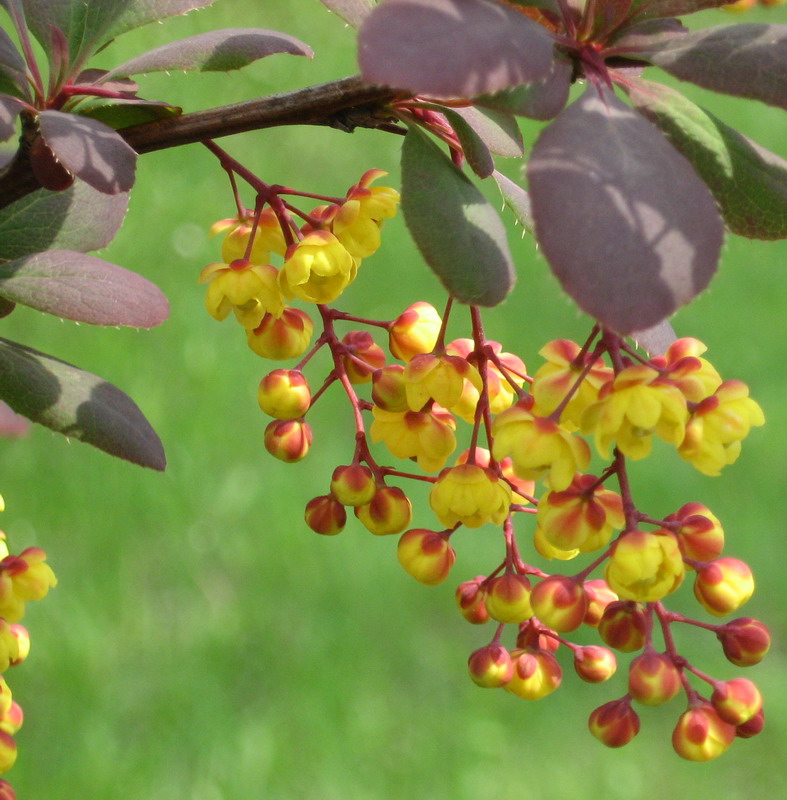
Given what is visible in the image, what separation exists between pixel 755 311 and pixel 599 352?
3.30 meters

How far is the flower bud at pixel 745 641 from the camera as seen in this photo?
851mm

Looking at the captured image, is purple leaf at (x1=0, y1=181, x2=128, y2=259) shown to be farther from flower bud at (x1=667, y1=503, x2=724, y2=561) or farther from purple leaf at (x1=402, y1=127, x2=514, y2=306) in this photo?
flower bud at (x1=667, y1=503, x2=724, y2=561)

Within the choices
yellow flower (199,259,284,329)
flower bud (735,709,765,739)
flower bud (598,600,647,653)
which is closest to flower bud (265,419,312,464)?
yellow flower (199,259,284,329)

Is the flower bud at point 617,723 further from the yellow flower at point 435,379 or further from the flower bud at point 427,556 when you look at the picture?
the yellow flower at point 435,379

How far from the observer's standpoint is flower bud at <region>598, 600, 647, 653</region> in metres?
0.79

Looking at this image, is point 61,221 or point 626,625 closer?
point 626,625

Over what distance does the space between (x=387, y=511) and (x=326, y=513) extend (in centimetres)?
8

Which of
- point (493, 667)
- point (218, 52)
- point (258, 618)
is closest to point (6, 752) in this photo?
point (493, 667)

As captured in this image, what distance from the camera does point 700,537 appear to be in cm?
75

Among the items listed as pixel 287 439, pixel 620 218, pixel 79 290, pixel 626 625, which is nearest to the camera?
pixel 620 218

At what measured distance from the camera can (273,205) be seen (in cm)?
94

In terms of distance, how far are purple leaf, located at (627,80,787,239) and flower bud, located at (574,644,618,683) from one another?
0.42m

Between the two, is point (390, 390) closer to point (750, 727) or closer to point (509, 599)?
point (509, 599)

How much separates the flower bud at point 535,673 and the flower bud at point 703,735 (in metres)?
0.11
